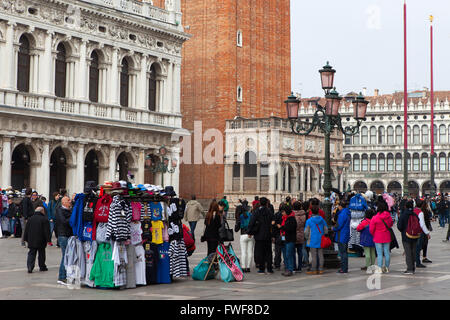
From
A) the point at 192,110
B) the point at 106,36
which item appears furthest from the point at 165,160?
the point at 192,110

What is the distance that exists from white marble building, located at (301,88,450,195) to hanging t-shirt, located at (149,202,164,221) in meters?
72.9

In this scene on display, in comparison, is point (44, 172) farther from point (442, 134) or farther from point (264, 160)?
point (442, 134)

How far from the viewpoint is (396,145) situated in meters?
85.6

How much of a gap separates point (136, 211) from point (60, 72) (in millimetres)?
21380

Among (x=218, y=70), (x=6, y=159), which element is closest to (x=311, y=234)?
(x=6, y=159)

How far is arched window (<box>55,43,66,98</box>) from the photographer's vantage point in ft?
105

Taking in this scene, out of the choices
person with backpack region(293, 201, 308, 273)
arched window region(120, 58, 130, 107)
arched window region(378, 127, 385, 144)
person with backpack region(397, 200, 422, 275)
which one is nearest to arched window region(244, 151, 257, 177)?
arched window region(120, 58, 130, 107)

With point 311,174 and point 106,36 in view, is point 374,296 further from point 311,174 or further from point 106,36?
point 311,174

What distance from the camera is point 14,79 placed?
29.5m

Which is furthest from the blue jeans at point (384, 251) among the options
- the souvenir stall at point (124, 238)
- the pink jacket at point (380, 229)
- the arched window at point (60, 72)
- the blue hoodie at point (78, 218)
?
the arched window at point (60, 72)

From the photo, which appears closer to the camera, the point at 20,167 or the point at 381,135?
the point at 20,167

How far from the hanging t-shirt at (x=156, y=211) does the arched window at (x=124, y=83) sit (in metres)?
23.5

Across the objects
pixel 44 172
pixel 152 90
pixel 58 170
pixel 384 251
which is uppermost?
pixel 152 90

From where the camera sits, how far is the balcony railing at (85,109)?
29.4 metres
